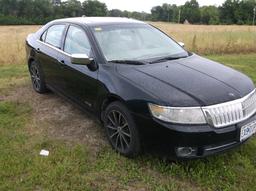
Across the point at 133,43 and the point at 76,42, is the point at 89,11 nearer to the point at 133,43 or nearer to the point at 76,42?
the point at 76,42

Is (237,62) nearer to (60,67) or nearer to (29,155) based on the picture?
(60,67)

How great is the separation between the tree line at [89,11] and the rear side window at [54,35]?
6059cm

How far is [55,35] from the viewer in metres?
5.77

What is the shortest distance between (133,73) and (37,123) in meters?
1.95

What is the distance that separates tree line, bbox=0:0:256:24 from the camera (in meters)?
68.0

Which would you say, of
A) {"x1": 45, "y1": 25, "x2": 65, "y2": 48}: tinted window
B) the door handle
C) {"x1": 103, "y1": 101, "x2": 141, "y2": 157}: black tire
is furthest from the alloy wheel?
{"x1": 45, "y1": 25, "x2": 65, "y2": 48}: tinted window

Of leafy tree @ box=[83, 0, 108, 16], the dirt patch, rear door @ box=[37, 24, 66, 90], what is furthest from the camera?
leafy tree @ box=[83, 0, 108, 16]

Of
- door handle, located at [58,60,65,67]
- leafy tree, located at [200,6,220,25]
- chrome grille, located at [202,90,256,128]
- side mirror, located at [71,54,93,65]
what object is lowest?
leafy tree, located at [200,6,220,25]

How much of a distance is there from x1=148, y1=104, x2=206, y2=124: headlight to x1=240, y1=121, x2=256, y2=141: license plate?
0.52m

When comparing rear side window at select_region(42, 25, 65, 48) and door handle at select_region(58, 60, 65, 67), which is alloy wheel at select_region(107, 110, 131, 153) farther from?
rear side window at select_region(42, 25, 65, 48)

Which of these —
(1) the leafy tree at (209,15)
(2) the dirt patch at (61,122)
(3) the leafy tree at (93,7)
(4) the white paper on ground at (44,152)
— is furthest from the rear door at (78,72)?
(1) the leafy tree at (209,15)

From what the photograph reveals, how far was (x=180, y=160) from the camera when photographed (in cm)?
364

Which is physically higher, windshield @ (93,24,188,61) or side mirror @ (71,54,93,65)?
windshield @ (93,24,188,61)

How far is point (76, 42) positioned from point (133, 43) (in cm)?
84
